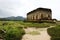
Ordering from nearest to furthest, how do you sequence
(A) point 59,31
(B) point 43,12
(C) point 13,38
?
(C) point 13,38, (A) point 59,31, (B) point 43,12

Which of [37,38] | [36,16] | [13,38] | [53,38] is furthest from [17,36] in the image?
[36,16]

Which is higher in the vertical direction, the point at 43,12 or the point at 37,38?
the point at 43,12

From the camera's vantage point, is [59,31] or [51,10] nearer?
[59,31]

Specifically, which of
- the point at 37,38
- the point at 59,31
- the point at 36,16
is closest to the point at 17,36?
the point at 37,38

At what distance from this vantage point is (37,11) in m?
60.3

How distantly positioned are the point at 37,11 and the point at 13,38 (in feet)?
114

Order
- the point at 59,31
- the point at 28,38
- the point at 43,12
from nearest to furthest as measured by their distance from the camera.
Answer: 1. the point at 28,38
2. the point at 59,31
3. the point at 43,12

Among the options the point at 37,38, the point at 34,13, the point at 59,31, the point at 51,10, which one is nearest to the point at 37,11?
the point at 34,13

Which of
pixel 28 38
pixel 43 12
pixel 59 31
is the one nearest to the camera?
pixel 28 38

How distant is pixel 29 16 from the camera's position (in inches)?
2434

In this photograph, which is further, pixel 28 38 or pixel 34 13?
pixel 34 13

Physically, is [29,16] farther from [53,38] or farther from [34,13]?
[53,38]

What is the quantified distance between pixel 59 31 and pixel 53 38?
5.57 metres

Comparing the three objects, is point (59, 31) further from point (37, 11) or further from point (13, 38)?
point (37, 11)
